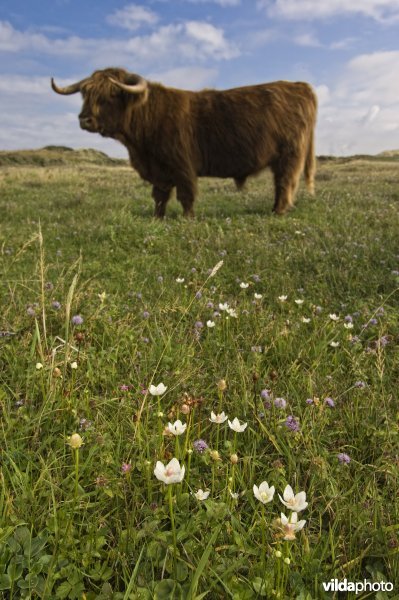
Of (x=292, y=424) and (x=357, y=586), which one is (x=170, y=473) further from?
(x=292, y=424)

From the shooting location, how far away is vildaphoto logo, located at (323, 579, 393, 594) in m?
1.32

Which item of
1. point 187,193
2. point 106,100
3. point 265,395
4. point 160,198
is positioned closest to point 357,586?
point 265,395

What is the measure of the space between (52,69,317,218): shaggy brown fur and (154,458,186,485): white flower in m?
7.12

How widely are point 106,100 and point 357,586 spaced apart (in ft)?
27.0

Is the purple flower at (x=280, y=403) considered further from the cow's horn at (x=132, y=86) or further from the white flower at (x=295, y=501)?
the cow's horn at (x=132, y=86)

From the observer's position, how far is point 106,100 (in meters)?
7.84

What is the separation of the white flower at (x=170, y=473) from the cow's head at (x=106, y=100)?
766 cm

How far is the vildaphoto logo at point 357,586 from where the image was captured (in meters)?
1.32

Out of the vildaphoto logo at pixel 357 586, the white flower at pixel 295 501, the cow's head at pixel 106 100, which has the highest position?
the cow's head at pixel 106 100

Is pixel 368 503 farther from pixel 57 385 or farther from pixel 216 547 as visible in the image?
pixel 57 385

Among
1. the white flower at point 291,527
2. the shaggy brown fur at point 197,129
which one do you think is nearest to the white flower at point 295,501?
the white flower at point 291,527

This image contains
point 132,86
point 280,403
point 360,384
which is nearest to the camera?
point 280,403

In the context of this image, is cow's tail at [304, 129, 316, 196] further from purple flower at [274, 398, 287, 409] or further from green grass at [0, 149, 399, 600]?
purple flower at [274, 398, 287, 409]

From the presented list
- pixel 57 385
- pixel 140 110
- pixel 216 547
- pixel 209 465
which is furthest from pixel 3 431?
pixel 140 110
